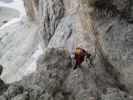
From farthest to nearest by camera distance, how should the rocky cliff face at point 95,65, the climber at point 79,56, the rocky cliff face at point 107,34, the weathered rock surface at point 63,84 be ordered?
the rocky cliff face at point 107,34 < the climber at point 79,56 < the rocky cliff face at point 95,65 < the weathered rock surface at point 63,84

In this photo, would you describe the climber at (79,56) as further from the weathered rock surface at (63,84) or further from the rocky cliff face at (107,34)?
the rocky cliff face at (107,34)

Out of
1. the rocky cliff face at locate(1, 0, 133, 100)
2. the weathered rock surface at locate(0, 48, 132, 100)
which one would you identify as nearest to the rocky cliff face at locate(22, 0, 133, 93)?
the rocky cliff face at locate(1, 0, 133, 100)

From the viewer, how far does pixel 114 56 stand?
917cm

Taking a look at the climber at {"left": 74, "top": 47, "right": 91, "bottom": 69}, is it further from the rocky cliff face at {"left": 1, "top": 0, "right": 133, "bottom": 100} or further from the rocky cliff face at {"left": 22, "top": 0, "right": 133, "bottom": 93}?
the rocky cliff face at {"left": 22, "top": 0, "right": 133, "bottom": 93}

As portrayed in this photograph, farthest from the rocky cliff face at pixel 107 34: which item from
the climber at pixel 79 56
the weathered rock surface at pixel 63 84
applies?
the climber at pixel 79 56

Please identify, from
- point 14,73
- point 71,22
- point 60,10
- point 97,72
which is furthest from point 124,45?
point 14,73

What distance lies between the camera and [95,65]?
9141 millimetres

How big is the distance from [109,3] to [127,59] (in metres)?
2.96

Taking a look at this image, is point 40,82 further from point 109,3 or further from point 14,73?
point 14,73

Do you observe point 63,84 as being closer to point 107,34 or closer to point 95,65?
point 95,65

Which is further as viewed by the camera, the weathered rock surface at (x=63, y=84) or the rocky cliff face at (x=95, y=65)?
the rocky cliff face at (x=95, y=65)

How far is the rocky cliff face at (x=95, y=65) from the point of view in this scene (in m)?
7.12

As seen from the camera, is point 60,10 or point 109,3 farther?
point 60,10

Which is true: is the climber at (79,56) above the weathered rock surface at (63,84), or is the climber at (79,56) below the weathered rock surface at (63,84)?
above
